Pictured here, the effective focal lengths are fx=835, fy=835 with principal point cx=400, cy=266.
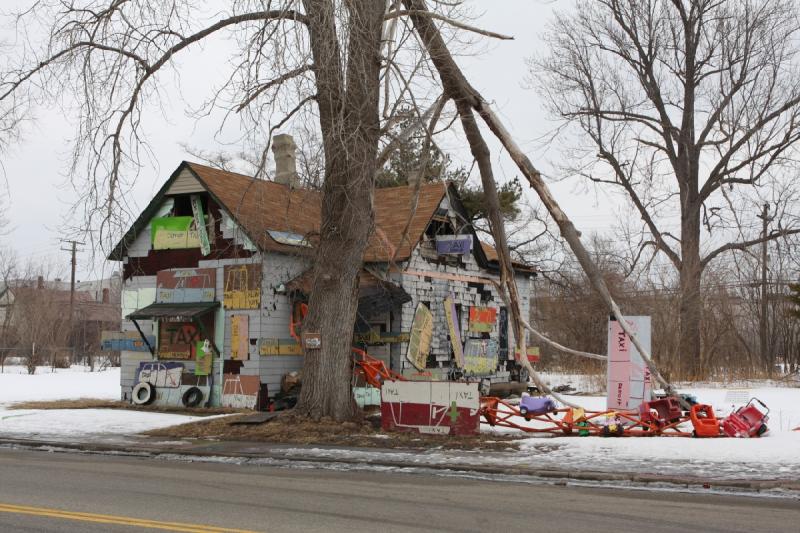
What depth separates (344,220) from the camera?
16750mm

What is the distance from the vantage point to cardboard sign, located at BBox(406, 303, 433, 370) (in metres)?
22.9

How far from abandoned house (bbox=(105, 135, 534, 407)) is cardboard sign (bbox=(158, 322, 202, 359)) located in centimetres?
3

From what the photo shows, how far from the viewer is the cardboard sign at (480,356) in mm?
25478

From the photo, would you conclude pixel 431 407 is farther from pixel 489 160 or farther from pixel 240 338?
pixel 240 338

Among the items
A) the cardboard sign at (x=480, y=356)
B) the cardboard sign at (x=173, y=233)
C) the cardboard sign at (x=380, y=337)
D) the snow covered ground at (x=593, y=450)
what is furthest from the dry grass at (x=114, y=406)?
the cardboard sign at (x=480, y=356)

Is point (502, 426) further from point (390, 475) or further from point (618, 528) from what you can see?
point (618, 528)

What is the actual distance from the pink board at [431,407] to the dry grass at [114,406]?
634 centimetres

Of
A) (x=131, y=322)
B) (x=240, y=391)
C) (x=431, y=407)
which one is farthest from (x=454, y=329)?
(x=131, y=322)

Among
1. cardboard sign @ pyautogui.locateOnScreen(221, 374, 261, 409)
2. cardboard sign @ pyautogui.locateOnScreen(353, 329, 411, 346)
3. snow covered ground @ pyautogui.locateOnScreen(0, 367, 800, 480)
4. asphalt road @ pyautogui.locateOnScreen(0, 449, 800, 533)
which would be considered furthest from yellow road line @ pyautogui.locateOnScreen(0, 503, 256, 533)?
cardboard sign @ pyautogui.locateOnScreen(353, 329, 411, 346)

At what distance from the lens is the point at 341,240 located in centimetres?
1678

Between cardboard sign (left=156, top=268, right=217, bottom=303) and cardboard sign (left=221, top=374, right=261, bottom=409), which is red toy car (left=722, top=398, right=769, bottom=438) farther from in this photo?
cardboard sign (left=156, top=268, right=217, bottom=303)

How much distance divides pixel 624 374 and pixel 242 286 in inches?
393

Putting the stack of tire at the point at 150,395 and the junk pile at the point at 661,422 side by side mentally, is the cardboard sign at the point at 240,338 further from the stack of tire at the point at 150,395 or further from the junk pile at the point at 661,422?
the junk pile at the point at 661,422

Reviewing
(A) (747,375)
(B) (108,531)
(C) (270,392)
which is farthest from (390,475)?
(A) (747,375)
